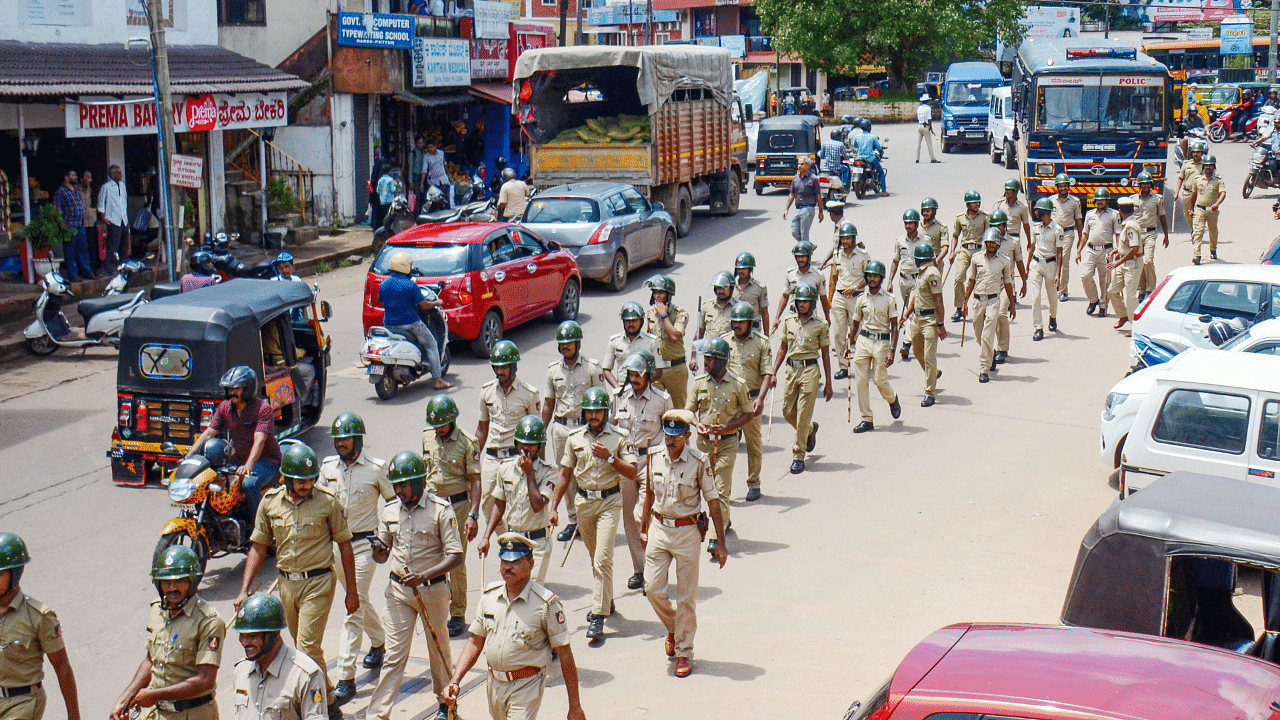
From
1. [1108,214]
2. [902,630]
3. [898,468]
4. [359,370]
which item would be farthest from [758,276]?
[902,630]

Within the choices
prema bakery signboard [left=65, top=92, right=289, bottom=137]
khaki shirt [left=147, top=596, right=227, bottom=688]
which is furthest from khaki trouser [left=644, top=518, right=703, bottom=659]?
prema bakery signboard [left=65, top=92, right=289, bottom=137]

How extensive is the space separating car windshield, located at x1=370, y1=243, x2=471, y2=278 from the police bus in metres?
11.8

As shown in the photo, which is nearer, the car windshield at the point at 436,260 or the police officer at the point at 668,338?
the police officer at the point at 668,338

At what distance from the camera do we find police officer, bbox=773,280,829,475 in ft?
36.2

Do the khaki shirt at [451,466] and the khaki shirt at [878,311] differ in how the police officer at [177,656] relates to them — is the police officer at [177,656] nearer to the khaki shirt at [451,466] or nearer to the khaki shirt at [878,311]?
the khaki shirt at [451,466]

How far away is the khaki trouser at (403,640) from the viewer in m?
6.92

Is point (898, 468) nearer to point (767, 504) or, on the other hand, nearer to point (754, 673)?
point (767, 504)

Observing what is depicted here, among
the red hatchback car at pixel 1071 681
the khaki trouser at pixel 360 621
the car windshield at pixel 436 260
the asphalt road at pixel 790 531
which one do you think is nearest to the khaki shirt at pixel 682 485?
the asphalt road at pixel 790 531

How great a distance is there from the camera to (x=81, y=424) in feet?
42.2

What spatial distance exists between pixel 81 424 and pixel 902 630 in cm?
878

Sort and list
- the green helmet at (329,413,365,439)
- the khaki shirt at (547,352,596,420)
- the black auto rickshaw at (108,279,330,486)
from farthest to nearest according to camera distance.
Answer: the black auto rickshaw at (108,279,330,486) → the khaki shirt at (547,352,596,420) → the green helmet at (329,413,365,439)

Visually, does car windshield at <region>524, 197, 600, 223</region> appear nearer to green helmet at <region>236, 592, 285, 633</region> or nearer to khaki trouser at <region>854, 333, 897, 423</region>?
khaki trouser at <region>854, 333, 897, 423</region>

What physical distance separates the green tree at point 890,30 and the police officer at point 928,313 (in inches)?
1406

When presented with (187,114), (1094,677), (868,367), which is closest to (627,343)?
(868,367)
